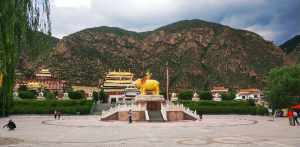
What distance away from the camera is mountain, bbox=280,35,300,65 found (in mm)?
128875

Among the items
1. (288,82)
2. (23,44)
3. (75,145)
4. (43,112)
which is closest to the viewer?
(23,44)

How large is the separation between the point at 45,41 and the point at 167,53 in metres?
118

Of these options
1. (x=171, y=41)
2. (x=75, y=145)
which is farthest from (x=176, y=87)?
(x=75, y=145)

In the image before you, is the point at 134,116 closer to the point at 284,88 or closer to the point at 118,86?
the point at 284,88

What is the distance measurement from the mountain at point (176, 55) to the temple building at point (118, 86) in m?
22.4

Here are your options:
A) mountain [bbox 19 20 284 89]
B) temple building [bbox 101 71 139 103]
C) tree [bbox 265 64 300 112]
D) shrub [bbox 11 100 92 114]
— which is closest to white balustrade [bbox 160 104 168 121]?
tree [bbox 265 64 300 112]

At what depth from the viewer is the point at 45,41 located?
599 inches

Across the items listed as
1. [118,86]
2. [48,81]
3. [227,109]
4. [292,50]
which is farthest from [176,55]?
[227,109]

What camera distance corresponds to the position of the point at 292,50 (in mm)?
140000

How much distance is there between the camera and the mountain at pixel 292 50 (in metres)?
129

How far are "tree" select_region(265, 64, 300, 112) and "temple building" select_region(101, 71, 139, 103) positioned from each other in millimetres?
40646

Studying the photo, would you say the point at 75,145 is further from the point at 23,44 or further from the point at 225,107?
the point at 225,107

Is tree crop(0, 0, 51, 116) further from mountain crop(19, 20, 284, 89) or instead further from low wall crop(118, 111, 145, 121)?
mountain crop(19, 20, 284, 89)

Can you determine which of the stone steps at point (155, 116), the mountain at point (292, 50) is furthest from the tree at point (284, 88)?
the mountain at point (292, 50)
